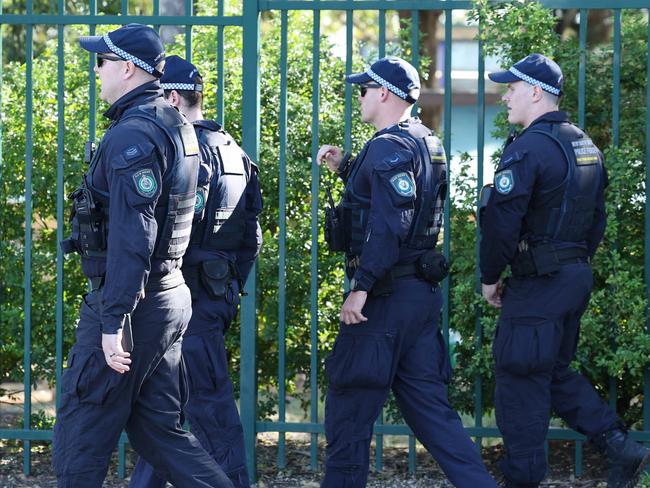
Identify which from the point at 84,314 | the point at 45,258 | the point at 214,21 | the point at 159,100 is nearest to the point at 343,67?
the point at 214,21

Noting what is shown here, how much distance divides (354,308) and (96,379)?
3.83ft

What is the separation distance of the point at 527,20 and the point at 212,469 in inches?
105

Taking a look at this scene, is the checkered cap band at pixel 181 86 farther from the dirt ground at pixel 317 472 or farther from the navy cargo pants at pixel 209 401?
the dirt ground at pixel 317 472

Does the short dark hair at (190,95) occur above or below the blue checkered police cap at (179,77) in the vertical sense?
below

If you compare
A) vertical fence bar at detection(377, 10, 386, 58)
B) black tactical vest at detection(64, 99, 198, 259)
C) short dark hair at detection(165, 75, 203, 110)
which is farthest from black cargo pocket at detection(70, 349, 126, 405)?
vertical fence bar at detection(377, 10, 386, 58)

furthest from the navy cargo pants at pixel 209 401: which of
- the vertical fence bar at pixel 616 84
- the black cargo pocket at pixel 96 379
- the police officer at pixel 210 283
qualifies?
the vertical fence bar at pixel 616 84

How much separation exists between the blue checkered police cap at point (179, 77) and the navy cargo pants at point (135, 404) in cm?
103

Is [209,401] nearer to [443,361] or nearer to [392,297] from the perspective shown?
[392,297]

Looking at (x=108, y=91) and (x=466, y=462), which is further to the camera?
(x=466, y=462)

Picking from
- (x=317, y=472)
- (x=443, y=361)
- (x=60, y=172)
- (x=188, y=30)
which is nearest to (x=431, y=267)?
(x=443, y=361)

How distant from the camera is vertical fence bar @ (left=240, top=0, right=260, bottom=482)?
563 centimetres

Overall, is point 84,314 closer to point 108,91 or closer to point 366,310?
point 108,91

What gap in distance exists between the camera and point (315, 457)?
575 cm

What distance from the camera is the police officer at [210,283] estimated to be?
468cm
